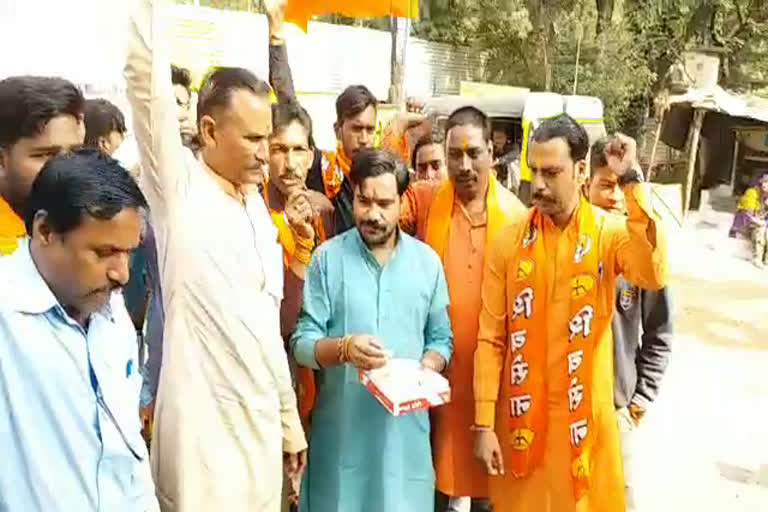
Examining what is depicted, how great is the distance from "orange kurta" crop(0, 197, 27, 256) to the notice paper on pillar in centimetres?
111

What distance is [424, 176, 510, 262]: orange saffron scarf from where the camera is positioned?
9.67 feet

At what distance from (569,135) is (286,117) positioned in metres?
1.09

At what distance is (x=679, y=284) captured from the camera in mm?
10883

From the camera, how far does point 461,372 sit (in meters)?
2.91

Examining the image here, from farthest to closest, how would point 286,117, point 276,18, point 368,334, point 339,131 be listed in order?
point 339,131, point 276,18, point 286,117, point 368,334

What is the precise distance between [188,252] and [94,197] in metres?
0.55

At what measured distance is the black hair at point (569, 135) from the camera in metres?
Result: 2.56

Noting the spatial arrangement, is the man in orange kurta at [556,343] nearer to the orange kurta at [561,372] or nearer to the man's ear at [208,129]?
the orange kurta at [561,372]

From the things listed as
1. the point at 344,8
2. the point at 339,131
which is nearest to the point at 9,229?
the point at 339,131

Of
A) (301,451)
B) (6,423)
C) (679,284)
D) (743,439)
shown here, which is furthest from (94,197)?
(679,284)

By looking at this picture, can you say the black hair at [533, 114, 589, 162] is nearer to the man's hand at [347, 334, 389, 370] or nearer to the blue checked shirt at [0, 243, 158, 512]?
the man's hand at [347, 334, 389, 370]

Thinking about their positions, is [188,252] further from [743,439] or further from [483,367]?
[743,439]

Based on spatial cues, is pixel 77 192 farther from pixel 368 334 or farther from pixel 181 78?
pixel 181 78

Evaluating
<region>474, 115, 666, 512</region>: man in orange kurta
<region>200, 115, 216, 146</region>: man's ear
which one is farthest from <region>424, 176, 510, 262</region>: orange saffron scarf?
<region>200, 115, 216, 146</region>: man's ear
